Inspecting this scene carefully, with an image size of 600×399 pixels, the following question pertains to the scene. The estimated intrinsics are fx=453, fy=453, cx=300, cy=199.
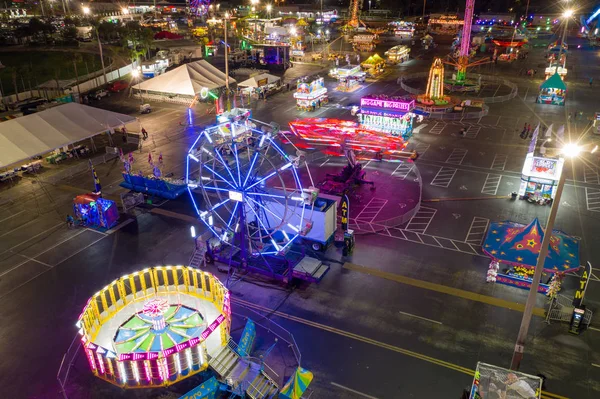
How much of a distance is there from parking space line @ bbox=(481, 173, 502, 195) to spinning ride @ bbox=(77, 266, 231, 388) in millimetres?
26495

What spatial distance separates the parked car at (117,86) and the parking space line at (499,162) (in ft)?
201

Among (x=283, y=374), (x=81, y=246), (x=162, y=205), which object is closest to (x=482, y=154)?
(x=162, y=205)

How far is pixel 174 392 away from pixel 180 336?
9.50 ft

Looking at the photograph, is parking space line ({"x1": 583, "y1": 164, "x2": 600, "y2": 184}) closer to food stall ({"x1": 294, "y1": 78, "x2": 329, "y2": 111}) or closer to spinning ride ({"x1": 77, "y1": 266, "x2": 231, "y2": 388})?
food stall ({"x1": 294, "y1": 78, "x2": 329, "y2": 111})

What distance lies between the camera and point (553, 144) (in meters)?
46.2

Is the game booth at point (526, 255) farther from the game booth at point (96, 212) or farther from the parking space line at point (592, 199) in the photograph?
the game booth at point (96, 212)

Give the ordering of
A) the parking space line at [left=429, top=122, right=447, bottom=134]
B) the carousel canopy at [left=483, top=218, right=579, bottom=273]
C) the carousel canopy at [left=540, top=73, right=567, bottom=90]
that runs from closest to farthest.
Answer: the carousel canopy at [left=483, top=218, right=579, bottom=273], the parking space line at [left=429, top=122, right=447, bottom=134], the carousel canopy at [left=540, top=73, right=567, bottom=90]

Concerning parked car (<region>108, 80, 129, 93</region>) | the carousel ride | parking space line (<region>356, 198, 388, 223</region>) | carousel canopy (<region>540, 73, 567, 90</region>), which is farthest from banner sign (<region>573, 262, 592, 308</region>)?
parked car (<region>108, 80, 129, 93</region>)

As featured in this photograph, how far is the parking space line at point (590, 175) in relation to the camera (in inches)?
1670

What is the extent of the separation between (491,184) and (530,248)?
1592 cm

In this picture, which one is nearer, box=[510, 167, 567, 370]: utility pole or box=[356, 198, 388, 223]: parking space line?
box=[510, 167, 567, 370]: utility pole

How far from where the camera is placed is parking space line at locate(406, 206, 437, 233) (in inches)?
1356

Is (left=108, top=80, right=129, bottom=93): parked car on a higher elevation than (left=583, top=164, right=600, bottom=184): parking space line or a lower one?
higher

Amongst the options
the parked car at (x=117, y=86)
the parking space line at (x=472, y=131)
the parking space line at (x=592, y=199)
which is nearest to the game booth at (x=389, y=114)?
the parking space line at (x=472, y=131)
